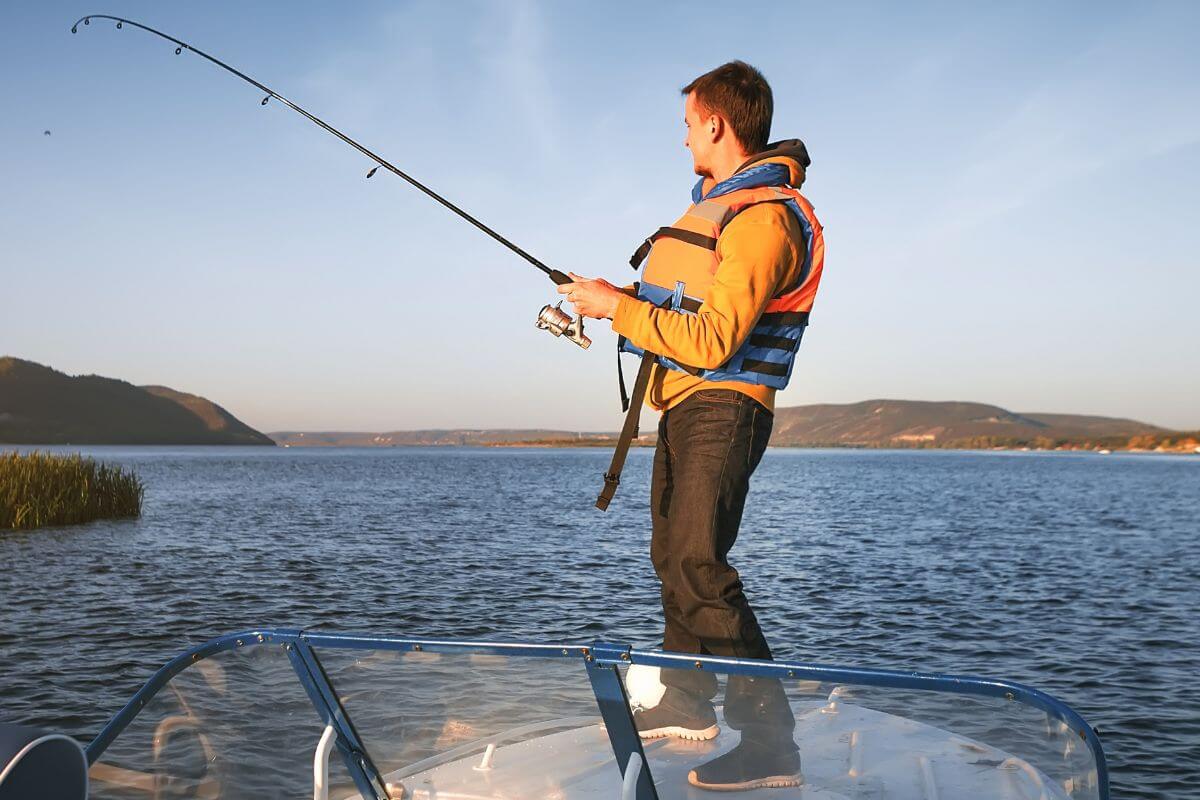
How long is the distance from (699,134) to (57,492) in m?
30.1

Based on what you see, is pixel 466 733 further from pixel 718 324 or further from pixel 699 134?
pixel 699 134

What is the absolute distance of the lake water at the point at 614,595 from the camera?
37.5 feet

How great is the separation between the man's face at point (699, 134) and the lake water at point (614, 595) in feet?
6.60

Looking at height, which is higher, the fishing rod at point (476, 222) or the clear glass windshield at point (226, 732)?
the fishing rod at point (476, 222)

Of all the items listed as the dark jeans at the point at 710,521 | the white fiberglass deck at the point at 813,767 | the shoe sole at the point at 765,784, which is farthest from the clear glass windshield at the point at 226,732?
the dark jeans at the point at 710,521

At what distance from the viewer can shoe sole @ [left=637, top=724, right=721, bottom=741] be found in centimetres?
237

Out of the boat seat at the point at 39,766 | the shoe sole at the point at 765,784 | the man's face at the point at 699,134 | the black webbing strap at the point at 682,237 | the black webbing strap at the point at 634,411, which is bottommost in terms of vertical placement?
the shoe sole at the point at 765,784

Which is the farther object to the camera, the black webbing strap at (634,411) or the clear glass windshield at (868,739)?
the black webbing strap at (634,411)

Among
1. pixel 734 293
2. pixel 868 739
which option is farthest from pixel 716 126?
pixel 868 739

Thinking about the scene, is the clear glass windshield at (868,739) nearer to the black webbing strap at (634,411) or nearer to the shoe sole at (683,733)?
the shoe sole at (683,733)

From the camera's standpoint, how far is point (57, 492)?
94.5 feet

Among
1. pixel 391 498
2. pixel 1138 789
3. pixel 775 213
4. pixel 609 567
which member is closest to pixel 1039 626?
pixel 1138 789

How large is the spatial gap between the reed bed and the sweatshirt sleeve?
28760mm

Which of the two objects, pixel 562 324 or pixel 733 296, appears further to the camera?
pixel 562 324
